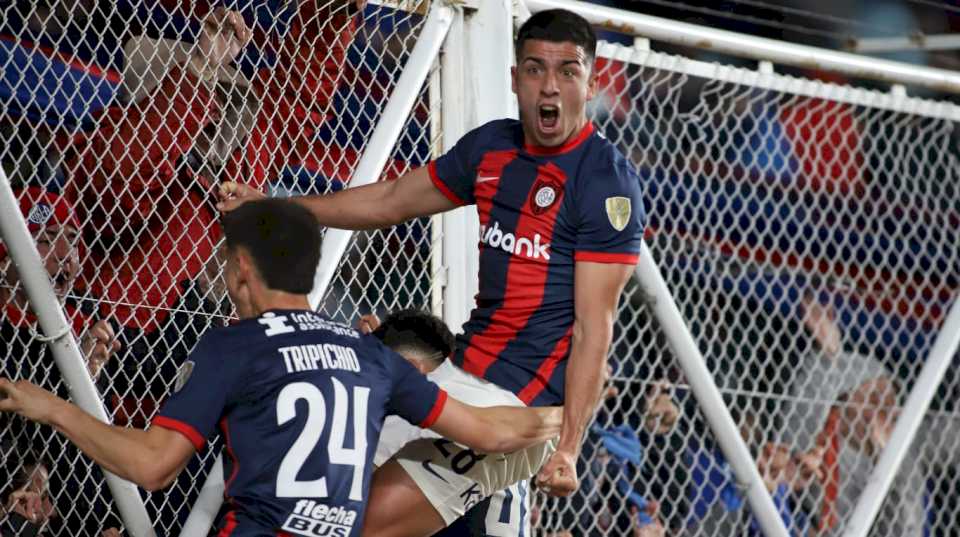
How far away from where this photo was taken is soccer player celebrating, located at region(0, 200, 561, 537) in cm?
300

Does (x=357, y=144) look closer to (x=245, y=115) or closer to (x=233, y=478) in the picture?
(x=245, y=115)

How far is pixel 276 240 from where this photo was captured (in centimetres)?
319

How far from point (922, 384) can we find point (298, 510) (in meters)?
3.24

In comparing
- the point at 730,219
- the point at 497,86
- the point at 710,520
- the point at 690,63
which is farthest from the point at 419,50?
the point at 730,219

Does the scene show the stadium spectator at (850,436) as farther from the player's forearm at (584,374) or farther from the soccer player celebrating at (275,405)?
the soccer player celebrating at (275,405)

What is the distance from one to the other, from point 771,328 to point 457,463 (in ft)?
9.61

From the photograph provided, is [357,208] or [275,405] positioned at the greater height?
[357,208]

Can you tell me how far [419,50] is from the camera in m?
4.52

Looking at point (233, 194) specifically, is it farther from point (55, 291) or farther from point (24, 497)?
point (24, 497)

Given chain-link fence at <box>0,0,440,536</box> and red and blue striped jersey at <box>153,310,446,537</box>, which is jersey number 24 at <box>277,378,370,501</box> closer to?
red and blue striped jersey at <box>153,310,446,537</box>

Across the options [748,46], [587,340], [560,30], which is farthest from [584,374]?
[748,46]

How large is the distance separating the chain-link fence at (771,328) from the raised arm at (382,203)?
117 cm

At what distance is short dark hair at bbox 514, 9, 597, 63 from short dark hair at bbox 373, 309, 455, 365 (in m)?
0.79

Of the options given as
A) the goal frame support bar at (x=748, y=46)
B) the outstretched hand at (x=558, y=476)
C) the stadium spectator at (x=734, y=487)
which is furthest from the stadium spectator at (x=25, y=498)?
the stadium spectator at (x=734, y=487)
